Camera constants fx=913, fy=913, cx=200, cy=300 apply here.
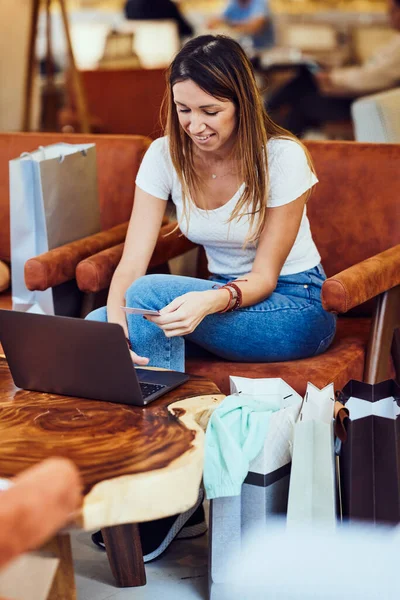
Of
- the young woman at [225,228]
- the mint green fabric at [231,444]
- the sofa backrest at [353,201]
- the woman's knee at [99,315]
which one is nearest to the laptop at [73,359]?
the mint green fabric at [231,444]

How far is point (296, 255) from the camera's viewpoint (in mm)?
2268

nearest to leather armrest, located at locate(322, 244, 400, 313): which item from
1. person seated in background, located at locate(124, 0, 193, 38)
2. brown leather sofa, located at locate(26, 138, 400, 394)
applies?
brown leather sofa, located at locate(26, 138, 400, 394)

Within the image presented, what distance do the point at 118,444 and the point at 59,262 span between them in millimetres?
1010

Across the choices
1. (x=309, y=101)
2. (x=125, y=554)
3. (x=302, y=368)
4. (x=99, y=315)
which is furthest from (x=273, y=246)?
(x=309, y=101)

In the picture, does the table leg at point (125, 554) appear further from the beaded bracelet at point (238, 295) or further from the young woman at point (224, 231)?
the beaded bracelet at point (238, 295)

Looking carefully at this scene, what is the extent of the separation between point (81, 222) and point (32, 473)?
1.70 m

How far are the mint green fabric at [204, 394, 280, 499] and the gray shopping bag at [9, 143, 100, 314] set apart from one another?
37.0 inches

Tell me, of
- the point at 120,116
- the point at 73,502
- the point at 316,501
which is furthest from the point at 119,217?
the point at 120,116

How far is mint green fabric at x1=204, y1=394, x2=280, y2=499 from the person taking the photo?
1.69 m

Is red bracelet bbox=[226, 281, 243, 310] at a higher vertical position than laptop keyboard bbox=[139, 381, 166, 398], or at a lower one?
higher

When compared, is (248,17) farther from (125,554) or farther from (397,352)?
(125,554)

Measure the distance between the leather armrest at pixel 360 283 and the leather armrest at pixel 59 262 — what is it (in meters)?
0.73

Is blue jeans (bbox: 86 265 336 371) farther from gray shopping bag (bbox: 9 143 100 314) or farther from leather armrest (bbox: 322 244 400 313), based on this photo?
gray shopping bag (bbox: 9 143 100 314)

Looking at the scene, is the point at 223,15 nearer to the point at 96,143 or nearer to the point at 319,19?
the point at 319,19
